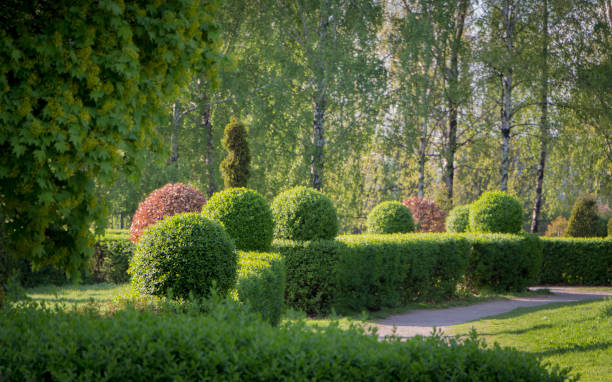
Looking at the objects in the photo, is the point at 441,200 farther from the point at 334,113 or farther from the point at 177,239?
the point at 177,239

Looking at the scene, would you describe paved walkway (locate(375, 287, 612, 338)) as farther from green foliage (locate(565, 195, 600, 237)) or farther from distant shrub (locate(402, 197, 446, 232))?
green foliage (locate(565, 195, 600, 237))

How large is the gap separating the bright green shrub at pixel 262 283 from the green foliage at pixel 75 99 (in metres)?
2.43

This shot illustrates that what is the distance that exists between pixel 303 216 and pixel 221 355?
702cm

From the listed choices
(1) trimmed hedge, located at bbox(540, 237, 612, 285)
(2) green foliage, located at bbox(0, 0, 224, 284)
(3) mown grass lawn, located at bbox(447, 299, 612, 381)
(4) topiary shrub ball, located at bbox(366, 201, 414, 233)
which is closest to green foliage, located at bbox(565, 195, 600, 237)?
(1) trimmed hedge, located at bbox(540, 237, 612, 285)

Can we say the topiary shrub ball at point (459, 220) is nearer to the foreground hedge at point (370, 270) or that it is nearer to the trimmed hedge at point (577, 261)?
the trimmed hedge at point (577, 261)

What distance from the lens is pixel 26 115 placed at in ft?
11.2

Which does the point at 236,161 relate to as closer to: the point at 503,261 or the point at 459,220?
the point at 503,261

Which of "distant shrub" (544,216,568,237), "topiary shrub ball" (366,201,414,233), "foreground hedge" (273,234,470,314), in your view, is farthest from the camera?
"distant shrub" (544,216,568,237)

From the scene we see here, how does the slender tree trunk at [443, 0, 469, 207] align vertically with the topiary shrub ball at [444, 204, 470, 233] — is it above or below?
above

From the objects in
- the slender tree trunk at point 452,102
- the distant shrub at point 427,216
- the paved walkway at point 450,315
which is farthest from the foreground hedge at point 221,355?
the slender tree trunk at point 452,102

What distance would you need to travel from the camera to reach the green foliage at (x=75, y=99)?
3432 mm

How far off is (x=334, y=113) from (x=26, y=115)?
50.5 ft

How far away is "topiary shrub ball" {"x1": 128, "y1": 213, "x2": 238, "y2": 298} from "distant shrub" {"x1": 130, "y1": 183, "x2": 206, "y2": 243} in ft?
20.1

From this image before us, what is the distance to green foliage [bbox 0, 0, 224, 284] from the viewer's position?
11.3 ft
